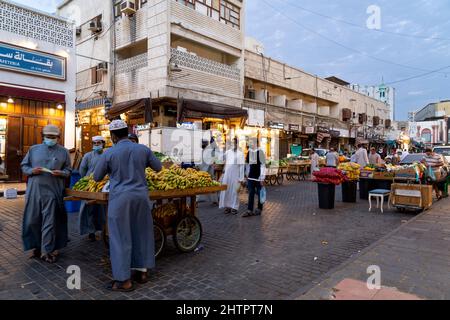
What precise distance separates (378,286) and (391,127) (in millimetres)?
50573

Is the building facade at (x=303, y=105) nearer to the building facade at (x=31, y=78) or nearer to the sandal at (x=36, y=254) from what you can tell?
the building facade at (x=31, y=78)

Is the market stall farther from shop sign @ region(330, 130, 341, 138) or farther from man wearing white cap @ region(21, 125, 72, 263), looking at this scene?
shop sign @ region(330, 130, 341, 138)

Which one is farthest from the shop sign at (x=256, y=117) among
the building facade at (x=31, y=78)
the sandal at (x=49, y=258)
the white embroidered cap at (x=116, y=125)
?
the white embroidered cap at (x=116, y=125)

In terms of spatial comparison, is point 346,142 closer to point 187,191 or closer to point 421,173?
point 421,173

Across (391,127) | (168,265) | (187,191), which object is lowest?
(168,265)

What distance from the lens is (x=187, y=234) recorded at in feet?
18.1

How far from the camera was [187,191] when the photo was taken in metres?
5.12

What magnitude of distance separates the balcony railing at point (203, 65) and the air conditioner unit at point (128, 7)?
3.92m

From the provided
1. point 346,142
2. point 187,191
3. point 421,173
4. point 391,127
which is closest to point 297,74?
point 346,142

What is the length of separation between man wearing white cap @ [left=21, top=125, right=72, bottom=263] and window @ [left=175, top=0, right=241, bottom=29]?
15.0 m

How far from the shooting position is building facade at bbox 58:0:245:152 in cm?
1659

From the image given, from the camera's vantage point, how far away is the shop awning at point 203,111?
15.0 meters

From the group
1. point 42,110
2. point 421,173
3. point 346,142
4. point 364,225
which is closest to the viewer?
point 364,225

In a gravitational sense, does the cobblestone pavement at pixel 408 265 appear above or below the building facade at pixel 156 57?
below
